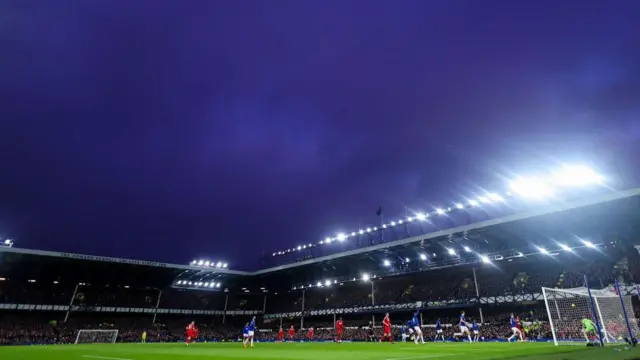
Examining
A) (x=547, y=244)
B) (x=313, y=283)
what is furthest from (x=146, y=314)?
(x=547, y=244)

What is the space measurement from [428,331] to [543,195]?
22.1 metres

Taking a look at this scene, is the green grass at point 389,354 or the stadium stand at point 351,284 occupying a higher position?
the stadium stand at point 351,284

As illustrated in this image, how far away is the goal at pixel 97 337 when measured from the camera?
4544 centimetres

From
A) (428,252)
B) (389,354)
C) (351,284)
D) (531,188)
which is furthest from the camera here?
(351,284)

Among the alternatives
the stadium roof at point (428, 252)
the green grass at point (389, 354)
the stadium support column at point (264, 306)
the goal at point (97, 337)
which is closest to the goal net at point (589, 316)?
the green grass at point (389, 354)

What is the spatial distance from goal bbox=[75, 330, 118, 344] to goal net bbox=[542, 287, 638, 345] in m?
50.3

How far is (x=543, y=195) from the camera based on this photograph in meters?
35.3

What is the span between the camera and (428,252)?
1972 inches

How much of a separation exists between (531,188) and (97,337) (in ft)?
186

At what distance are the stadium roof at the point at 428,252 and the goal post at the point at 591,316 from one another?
14.6 metres

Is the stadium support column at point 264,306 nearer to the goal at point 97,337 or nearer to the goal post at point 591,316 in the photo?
the goal at point 97,337

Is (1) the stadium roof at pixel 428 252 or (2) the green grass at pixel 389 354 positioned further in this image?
(1) the stadium roof at pixel 428 252

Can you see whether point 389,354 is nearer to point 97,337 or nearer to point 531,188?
point 531,188

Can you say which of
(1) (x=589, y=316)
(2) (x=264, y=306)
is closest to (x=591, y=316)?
(1) (x=589, y=316)
